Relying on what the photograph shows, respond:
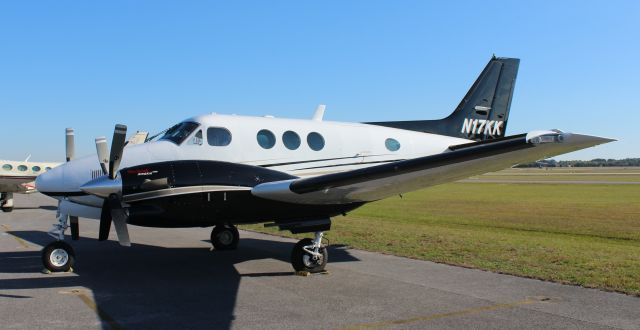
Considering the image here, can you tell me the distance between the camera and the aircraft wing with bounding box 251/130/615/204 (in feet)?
22.9

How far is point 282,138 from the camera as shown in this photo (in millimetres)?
11438

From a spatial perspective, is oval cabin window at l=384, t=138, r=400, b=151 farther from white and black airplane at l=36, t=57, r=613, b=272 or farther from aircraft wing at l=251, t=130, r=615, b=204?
aircraft wing at l=251, t=130, r=615, b=204

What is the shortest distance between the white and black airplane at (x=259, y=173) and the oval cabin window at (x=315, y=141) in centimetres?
3

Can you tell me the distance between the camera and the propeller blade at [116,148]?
9.08 metres

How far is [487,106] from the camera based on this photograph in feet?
49.2

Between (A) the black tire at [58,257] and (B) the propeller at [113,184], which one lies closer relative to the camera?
(B) the propeller at [113,184]

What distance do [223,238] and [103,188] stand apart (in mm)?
5201

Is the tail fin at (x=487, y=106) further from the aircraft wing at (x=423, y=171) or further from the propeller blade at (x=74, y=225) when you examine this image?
the propeller blade at (x=74, y=225)

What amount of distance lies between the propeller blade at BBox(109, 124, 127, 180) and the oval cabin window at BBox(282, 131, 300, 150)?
355 centimetres

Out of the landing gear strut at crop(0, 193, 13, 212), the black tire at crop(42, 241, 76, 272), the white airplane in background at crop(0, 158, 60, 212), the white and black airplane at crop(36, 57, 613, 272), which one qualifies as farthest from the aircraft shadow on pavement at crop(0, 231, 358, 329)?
the landing gear strut at crop(0, 193, 13, 212)

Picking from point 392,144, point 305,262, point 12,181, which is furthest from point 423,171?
point 12,181

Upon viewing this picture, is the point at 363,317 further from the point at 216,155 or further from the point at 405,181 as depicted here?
the point at 216,155

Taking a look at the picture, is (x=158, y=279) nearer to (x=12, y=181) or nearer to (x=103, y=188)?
(x=103, y=188)

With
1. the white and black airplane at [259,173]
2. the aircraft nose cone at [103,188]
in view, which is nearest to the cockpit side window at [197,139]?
the white and black airplane at [259,173]
